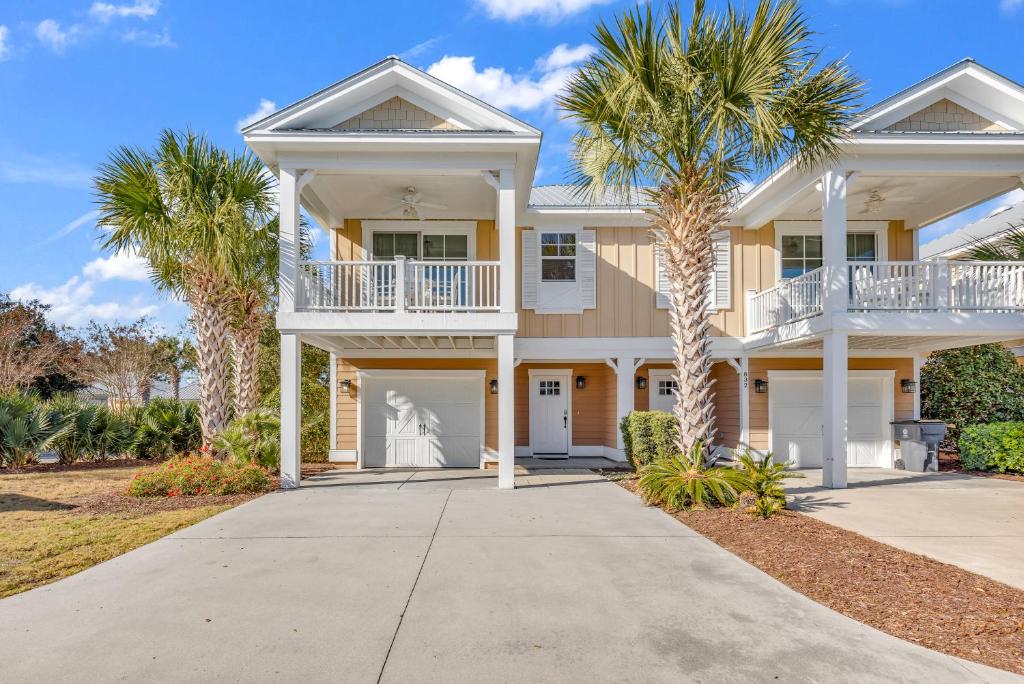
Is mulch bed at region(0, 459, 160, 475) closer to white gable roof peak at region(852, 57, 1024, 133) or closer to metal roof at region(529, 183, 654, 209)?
metal roof at region(529, 183, 654, 209)

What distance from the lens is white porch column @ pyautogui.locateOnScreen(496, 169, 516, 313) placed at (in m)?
9.54

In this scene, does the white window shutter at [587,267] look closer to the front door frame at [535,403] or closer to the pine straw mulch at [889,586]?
the front door frame at [535,403]

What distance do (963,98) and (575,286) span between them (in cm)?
765

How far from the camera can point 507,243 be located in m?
9.60

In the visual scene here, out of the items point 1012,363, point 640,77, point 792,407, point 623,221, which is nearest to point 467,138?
point 640,77

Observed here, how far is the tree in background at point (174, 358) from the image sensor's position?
2294 centimetres

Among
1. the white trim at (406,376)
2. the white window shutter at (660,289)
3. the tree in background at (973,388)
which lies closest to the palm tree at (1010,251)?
the tree in background at (973,388)

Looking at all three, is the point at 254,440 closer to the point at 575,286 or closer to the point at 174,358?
the point at 575,286

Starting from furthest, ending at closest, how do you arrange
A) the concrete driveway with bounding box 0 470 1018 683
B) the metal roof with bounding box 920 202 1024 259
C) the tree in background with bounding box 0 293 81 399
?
the metal roof with bounding box 920 202 1024 259 < the tree in background with bounding box 0 293 81 399 < the concrete driveway with bounding box 0 470 1018 683

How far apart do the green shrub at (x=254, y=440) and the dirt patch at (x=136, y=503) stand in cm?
128

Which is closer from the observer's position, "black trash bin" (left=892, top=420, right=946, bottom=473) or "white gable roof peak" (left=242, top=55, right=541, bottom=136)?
"white gable roof peak" (left=242, top=55, right=541, bottom=136)

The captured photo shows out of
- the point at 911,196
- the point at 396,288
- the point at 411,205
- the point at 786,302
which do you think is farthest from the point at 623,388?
the point at 911,196

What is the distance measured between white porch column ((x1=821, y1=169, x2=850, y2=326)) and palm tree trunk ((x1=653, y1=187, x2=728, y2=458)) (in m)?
2.36

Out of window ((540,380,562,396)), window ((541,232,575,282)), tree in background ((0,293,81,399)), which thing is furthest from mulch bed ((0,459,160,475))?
window ((541,232,575,282))
